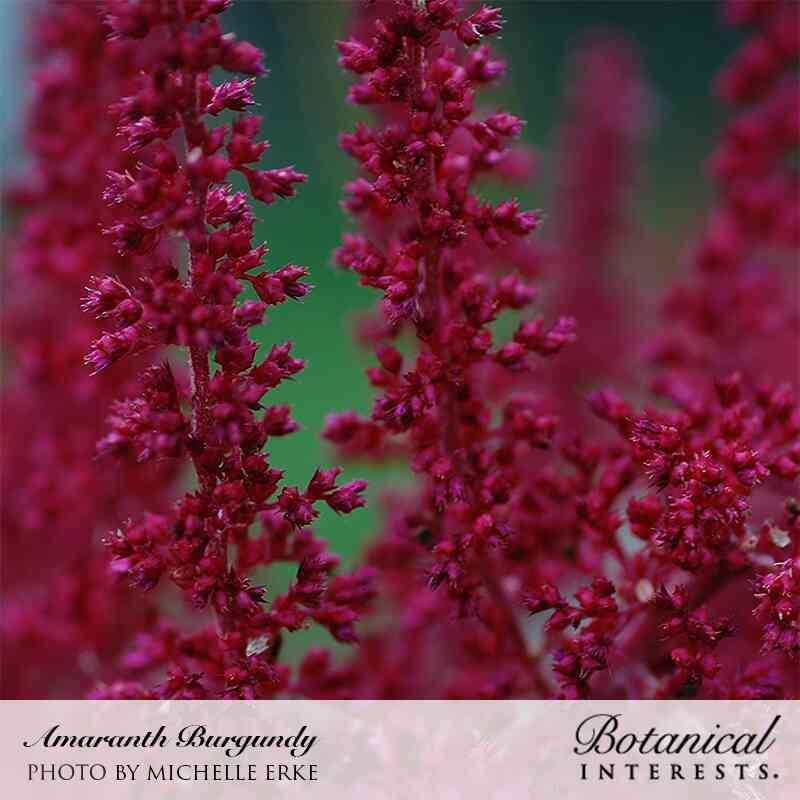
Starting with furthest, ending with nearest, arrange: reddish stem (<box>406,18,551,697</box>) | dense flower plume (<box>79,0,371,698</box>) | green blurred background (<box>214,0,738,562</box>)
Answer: green blurred background (<box>214,0,738,562</box>) → reddish stem (<box>406,18,551,697</box>) → dense flower plume (<box>79,0,371,698</box>)

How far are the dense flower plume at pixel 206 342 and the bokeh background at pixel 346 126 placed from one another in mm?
145

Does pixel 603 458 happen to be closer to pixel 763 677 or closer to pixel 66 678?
pixel 763 677

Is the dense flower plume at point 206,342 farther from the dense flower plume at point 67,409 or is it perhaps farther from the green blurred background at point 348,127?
the dense flower plume at point 67,409

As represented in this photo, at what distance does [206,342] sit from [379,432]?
1.65ft

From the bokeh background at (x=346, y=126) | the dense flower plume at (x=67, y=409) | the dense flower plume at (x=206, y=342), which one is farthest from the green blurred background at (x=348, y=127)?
the dense flower plume at (x=67, y=409)

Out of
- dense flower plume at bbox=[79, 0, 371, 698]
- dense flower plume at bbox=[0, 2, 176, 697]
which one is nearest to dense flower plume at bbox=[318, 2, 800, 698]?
dense flower plume at bbox=[79, 0, 371, 698]

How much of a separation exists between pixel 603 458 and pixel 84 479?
1087mm

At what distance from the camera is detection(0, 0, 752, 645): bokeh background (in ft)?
8.48

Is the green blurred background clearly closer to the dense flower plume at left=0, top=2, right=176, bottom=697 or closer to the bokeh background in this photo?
the bokeh background

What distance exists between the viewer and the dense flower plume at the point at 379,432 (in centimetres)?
151

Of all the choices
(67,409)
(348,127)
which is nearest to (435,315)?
(67,409)

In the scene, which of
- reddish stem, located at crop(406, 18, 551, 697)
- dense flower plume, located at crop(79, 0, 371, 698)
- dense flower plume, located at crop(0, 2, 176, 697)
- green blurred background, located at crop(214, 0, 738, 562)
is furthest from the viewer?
green blurred background, located at crop(214, 0, 738, 562)

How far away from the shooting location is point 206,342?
1.43 metres
